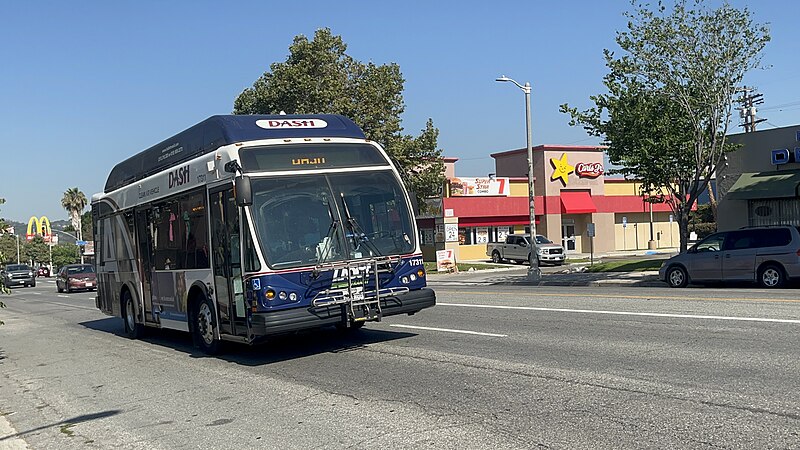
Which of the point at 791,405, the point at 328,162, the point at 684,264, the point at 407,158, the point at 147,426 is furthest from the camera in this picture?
the point at 407,158

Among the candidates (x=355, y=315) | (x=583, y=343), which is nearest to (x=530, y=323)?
(x=583, y=343)

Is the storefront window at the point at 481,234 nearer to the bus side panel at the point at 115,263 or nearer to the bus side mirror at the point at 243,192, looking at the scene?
the bus side panel at the point at 115,263

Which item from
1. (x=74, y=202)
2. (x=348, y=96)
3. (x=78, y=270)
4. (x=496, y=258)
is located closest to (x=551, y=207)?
(x=496, y=258)

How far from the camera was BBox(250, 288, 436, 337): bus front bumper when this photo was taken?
10.1 meters

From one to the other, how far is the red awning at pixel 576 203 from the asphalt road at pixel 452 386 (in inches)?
1607

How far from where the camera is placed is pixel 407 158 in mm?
41938

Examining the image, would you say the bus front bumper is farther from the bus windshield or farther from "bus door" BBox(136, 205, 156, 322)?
"bus door" BBox(136, 205, 156, 322)

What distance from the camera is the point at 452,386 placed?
27.9 feet

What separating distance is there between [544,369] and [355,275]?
2.99 metres

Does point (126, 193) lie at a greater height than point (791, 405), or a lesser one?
greater

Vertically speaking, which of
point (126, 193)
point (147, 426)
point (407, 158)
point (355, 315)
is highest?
point (407, 158)

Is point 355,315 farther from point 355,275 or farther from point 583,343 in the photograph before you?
point 583,343

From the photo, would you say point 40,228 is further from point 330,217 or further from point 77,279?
point 330,217

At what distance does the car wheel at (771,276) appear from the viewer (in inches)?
768
